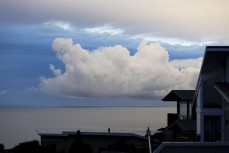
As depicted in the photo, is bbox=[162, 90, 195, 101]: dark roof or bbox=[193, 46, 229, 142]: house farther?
bbox=[162, 90, 195, 101]: dark roof

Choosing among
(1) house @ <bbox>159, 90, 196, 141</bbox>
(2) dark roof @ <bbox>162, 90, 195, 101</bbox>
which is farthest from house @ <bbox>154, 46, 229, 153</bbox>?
(2) dark roof @ <bbox>162, 90, 195, 101</bbox>

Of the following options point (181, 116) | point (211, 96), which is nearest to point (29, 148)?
point (181, 116)

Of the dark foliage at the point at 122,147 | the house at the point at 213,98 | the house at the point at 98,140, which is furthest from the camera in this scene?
the house at the point at 98,140

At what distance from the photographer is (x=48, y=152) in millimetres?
41031

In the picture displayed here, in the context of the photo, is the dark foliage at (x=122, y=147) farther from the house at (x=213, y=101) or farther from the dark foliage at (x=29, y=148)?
the house at (x=213, y=101)

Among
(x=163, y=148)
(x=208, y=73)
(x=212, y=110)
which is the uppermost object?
(x=208, y=73)

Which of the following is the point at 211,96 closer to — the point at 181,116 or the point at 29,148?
the point at 181,116

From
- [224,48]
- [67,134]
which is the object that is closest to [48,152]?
[67,134]

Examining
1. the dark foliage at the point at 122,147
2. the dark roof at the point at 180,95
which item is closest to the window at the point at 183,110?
the dark roof at the point at 180,95

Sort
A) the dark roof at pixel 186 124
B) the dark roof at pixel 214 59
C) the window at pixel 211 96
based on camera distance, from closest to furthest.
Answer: the dark roof at pixel 214 59 → the window at pixel 211 96 → the dark roof at pixel 186 124

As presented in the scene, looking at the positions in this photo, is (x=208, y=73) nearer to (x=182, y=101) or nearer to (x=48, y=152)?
(x=182, y=101)

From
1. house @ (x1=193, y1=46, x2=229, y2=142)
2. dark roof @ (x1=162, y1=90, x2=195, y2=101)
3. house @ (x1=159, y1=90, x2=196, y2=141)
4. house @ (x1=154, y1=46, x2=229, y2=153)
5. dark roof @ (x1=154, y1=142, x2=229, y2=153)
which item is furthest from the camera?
dark roof @ (x1=162, y1=90, x2=195, y2=101)

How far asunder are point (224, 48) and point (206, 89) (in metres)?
4.10

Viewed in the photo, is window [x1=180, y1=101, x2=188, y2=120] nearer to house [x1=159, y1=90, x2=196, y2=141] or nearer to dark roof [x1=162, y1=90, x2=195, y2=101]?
house [x1=159, y1=90, x2=196, y2=141]
